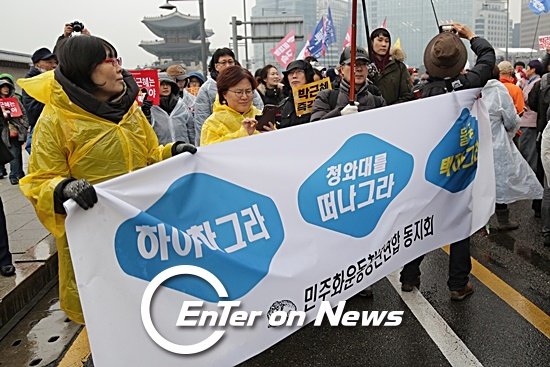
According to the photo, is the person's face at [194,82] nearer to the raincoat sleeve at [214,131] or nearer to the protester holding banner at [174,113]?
the protester holding banner at [174,113]

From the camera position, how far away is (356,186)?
2.75 m

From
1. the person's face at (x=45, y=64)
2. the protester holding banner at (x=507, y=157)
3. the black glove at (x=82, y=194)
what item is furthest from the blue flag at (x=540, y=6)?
the black glove at (x=82, y=194)

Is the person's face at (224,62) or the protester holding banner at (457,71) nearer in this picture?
the protester holding banner at (457,71)

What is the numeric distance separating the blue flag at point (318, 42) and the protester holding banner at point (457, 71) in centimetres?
1296

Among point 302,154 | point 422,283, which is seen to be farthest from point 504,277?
point 302,154

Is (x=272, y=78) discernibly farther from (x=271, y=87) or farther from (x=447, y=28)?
(x=447, y=28)

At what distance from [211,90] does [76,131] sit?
3325mm

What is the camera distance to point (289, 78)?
5504 mm

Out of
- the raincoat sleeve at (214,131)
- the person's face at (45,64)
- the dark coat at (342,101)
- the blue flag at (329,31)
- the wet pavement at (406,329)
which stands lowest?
the wet pavement at (406,329)

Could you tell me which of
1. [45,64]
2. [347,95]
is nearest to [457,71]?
[347,95]

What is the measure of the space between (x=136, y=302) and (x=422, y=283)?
8.85 feet

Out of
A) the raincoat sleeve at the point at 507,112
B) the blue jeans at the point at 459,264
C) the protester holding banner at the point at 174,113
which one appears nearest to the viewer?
the blue jeans at the point at 459,264

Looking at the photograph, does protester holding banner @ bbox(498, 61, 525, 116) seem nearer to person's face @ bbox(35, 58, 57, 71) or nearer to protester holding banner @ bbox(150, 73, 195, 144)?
protester holding banner @ bbox(150, 73, 195, 144)

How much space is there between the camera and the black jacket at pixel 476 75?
357cm
